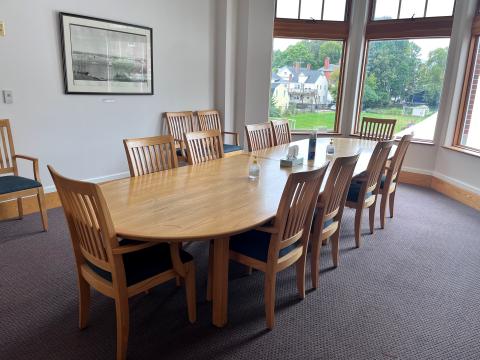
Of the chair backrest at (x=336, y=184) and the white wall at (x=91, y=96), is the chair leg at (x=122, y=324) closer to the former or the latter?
the chair backrest at (x=336, y=184)

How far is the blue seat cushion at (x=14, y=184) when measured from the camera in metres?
2.80

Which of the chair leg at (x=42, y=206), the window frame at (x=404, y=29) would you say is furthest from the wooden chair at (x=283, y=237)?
the window frame at (x=404, y=29)

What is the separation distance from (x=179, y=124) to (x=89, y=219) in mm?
3330

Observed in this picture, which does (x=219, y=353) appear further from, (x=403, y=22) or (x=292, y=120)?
(x=403, y=22)

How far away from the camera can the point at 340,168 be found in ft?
6.88

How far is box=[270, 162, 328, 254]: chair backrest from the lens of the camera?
5.60 feet

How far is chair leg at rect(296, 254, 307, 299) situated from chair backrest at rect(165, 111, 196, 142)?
271 cm

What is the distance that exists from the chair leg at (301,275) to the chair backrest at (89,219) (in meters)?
1.14

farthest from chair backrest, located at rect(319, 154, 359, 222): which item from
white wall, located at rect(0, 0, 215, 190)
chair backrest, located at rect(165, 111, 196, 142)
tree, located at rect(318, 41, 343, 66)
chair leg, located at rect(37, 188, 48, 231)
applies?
tree, located at rect(318, 41, 343, 66)

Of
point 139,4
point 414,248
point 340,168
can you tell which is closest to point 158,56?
point 139,4

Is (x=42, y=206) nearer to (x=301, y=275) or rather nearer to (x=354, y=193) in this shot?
(x=301, y=275)

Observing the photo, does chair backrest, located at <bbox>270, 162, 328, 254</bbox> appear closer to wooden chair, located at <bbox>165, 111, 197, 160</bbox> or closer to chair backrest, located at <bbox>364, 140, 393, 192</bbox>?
chair backrest, located at <bbox>364, 140, 393, 192</bbox>

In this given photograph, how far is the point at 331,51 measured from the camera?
5.50m

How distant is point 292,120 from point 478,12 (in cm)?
278
